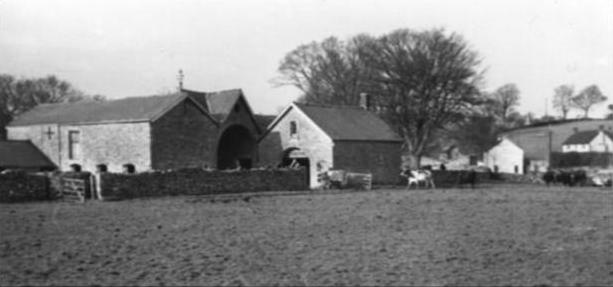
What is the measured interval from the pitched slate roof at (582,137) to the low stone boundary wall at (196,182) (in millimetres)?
64259

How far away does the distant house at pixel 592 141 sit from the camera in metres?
86.4

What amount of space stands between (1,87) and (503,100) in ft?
223

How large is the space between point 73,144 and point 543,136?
68.5m

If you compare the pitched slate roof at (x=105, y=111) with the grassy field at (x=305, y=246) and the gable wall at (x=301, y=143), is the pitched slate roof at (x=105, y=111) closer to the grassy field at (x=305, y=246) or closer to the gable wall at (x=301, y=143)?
the gable wall at (x=301, y=143)

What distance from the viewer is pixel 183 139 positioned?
39.3m

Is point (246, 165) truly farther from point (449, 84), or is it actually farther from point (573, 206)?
point (573, 206)

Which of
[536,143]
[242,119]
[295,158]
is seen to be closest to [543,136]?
[536,143]

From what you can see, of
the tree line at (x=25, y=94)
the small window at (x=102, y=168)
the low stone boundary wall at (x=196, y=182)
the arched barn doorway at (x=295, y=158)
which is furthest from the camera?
the tree line at (x=25, y=94)

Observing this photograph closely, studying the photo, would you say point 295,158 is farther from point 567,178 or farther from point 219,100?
point 567,178

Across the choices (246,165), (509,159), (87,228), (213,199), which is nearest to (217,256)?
(87,228)

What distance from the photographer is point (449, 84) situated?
172 feet

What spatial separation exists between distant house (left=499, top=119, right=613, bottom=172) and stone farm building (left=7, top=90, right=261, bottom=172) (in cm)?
4959

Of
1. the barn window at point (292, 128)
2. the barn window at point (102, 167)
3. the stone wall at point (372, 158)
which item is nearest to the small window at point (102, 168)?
the barn window at point (102, 167)

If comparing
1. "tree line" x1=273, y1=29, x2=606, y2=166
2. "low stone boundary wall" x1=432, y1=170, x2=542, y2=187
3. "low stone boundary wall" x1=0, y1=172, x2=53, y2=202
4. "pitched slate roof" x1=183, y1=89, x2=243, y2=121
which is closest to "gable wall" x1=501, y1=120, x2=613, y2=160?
"low stone boundary wall" x1=432, y1=170, x2=542, y2=187
